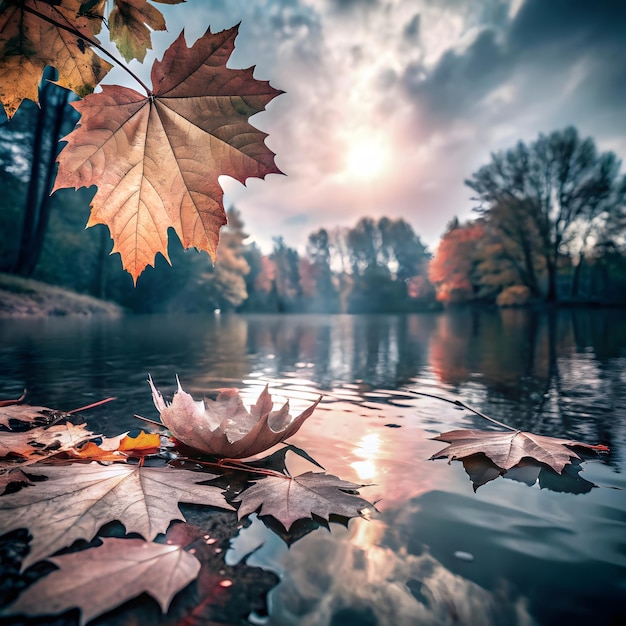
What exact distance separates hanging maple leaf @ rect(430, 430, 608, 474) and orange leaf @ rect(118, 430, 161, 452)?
2.82ft

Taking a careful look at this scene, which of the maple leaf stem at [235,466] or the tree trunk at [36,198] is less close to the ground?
the tree trunk at [36,198]

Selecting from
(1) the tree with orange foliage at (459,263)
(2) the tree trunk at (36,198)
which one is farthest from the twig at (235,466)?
(1) the tree with orange foliage at (459,263)

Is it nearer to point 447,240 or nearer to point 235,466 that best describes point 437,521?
point 235,466

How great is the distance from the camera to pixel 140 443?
128cm

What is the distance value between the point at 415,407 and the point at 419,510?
126 cm

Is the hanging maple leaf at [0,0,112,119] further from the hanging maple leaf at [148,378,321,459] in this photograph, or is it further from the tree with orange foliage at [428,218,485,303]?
the tree with orange foliage at [428,218,485,303]

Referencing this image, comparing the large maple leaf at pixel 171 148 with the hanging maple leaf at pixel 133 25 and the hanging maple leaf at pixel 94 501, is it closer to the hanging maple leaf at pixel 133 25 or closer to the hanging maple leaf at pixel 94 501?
the hanging maple leaf at pixel 133 25

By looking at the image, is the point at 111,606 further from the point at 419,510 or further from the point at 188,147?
the point at 188,147

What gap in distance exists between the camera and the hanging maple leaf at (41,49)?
1.19 m

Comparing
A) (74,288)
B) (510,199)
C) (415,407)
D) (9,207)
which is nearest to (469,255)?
(510,199)

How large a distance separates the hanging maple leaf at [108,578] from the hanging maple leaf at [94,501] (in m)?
0.06

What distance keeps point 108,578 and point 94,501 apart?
0.26 m

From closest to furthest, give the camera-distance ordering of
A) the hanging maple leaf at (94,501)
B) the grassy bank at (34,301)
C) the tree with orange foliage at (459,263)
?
the hanging maple leaf at (94,501) < the grassy bank at (34,301) < the tree with orange foliage at (459,263)

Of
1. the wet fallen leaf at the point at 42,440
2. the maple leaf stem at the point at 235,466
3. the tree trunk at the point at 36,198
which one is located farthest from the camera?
the tree trunk at the point at 36,198
